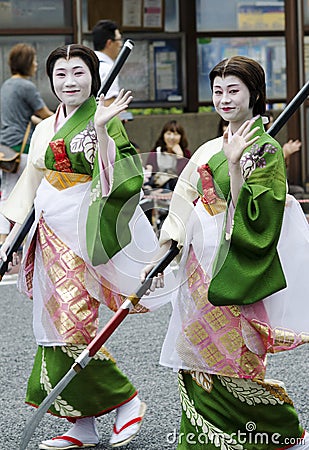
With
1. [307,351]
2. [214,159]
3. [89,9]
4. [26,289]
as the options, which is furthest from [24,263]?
[89,9]

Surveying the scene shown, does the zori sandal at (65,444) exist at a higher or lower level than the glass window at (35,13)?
lower

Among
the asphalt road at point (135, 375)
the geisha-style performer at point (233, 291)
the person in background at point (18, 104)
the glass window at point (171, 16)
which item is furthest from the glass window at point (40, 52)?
the geisha-style performer at point (233, 291)

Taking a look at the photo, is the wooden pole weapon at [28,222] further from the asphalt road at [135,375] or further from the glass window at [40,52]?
the glass window at [40,52]

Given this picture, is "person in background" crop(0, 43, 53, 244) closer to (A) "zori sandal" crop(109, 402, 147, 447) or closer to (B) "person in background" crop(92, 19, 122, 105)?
(B) "person in background" crop(92, 19, 122, 105)

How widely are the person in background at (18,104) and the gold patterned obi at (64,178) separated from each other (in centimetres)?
490

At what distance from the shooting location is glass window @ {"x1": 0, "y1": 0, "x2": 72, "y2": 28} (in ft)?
40.4

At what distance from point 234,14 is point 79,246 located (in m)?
8.94

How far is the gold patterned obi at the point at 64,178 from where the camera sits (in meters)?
4.96

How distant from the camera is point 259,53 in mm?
13484

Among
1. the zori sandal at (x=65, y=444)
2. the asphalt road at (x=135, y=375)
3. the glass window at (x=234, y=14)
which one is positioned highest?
the glass window at (x=234, y=14)

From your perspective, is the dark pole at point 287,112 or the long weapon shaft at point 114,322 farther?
the dark pole at point 287,112

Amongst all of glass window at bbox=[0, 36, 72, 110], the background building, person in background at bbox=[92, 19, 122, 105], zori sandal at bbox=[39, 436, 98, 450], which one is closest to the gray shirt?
person in background at bbox=[92, 19, 122, 105]

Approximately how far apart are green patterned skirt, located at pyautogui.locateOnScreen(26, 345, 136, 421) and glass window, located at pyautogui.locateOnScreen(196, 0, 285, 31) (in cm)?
893

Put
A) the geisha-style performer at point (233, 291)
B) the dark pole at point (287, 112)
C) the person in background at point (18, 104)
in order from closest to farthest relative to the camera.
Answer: the geisha-style performer at point (233, 291) → the dark pole at point (287, 112) → the person in background at point (18, 104)
